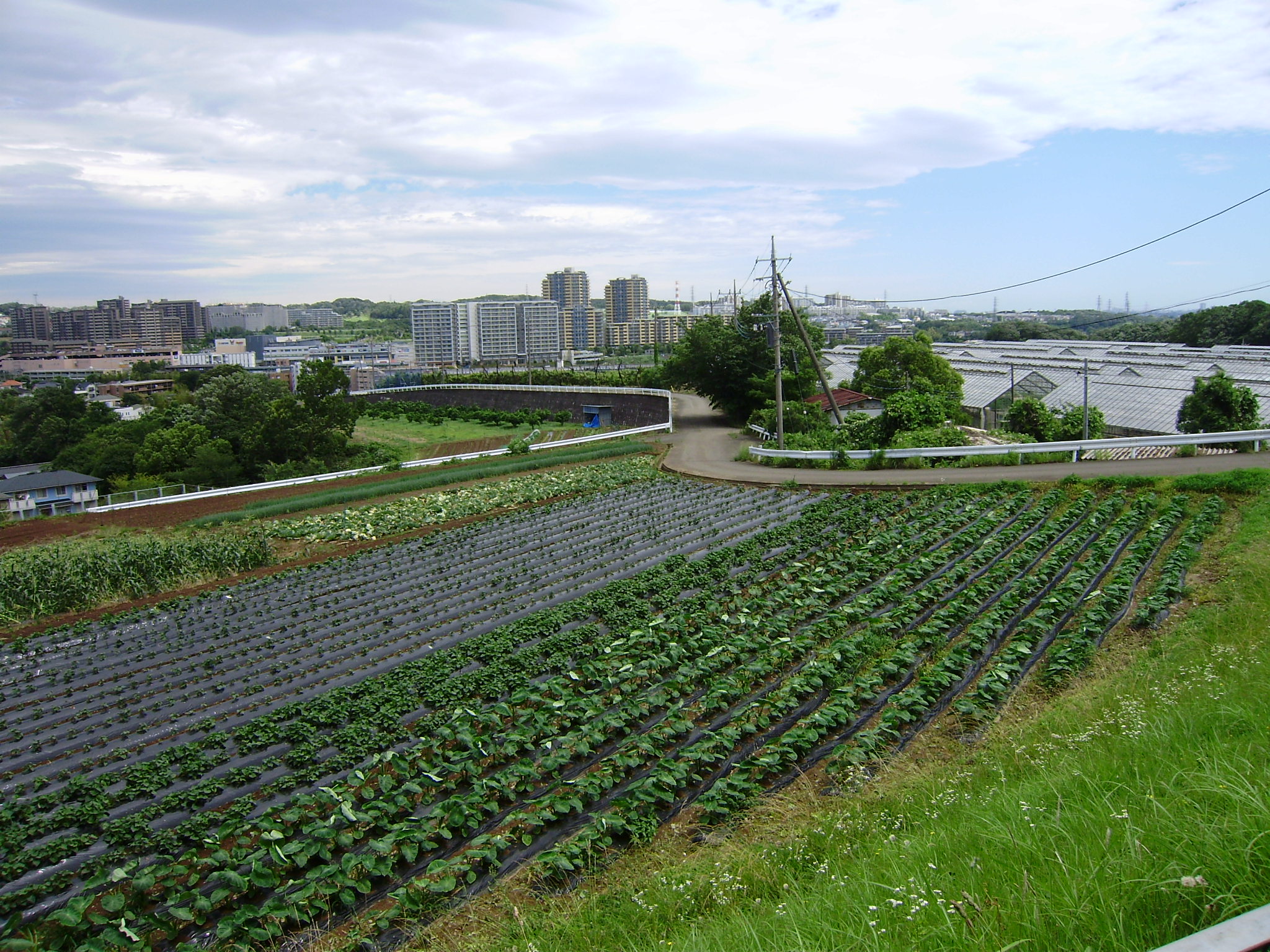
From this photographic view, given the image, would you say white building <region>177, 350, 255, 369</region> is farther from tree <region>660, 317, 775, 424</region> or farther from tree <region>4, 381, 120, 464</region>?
tree <region>660, 317, 775, 424</region>

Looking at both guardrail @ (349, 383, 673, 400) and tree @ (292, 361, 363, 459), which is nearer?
tree @ (292, 361, 363, 459)

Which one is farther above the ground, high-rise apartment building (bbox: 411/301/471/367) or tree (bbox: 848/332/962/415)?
high-rise apartment building (bbox: 411/301/471/367)

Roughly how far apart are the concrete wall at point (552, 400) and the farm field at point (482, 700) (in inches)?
918

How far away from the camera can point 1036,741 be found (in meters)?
5.95

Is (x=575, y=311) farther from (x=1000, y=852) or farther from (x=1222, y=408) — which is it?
(x=1000, y=852)

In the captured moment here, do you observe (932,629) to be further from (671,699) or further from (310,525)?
(310,525)

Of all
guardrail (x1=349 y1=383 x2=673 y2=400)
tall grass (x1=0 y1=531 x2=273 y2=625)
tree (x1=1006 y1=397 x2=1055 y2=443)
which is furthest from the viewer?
guardrail (x1=349 y1=383 x2=673 y2=400)

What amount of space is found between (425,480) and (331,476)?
4.09 m

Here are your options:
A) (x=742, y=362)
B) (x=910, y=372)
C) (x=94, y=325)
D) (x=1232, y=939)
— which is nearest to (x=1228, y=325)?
(x=910, y=372)

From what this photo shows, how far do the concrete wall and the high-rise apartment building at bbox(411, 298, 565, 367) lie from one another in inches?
2921

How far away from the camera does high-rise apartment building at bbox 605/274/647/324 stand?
521 ft

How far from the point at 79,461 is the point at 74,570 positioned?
37.8 m

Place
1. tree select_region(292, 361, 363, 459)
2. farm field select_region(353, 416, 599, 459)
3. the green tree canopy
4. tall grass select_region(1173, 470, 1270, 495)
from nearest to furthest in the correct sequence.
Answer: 1. tall grass select_region(1173, 470, 1270, 495)
2. the green tree canopy
3. tree select_region(292, 361, 363, 459)
4. farm field select_region(353, 416, 599, 459)

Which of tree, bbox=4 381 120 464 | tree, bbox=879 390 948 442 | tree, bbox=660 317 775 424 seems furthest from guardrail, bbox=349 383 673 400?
tree, bbox=4 381 120 464
